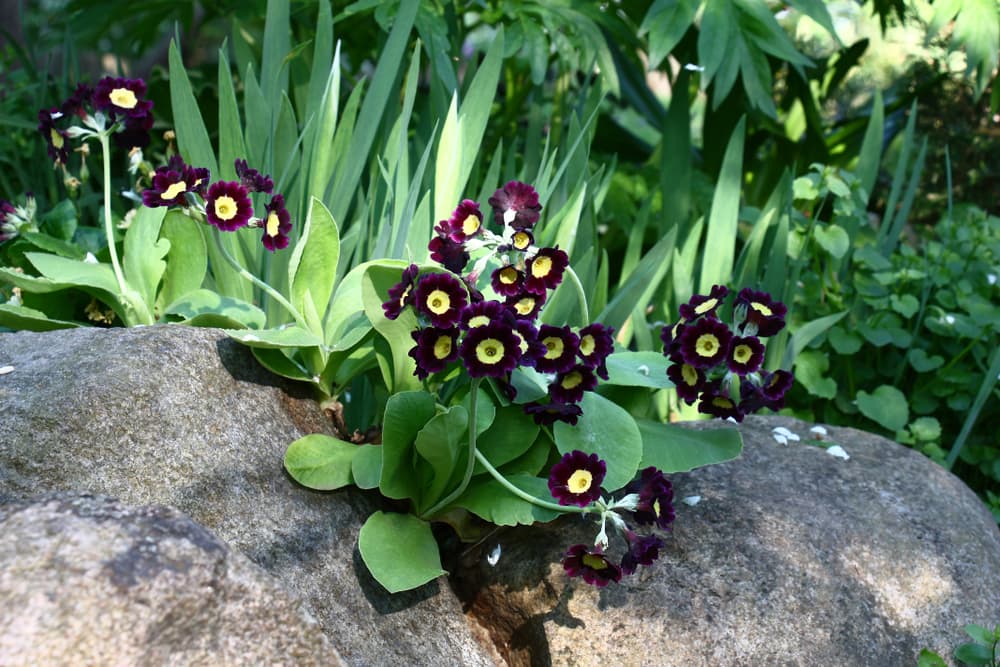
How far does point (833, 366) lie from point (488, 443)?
1.47 metres

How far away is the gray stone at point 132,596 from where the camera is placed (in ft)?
3.23

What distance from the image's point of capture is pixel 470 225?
5.34 feet

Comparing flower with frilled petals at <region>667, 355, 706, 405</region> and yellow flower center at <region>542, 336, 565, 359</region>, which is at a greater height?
yellow flower center at <region>542, 336, 565, 359</region>

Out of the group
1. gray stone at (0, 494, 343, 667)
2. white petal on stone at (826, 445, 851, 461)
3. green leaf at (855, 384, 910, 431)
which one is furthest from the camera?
green leaf at (855, 384, 910, 431)

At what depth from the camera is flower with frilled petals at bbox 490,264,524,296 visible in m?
1.56

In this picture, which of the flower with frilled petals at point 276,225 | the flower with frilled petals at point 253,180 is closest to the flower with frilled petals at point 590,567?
the flower with frilled petals at point 276,225

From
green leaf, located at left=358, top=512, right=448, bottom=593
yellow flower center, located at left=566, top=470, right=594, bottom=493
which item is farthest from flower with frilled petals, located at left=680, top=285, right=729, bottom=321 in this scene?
green leaf, located at left=358, top=512, right=448, bottom=593

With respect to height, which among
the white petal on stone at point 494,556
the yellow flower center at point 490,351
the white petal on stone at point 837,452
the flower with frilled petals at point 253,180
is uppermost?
the flower with frilled petals at point 253,180

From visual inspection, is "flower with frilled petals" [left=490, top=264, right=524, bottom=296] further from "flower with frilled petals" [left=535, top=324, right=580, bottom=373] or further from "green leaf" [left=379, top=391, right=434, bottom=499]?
"green leaf" [left=379, top=391, right=434, bottom=499]

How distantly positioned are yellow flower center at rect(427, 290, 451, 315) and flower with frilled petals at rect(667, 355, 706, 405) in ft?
1.50

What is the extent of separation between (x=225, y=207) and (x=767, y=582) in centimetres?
119

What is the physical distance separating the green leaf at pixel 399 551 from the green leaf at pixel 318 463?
0.32 feet

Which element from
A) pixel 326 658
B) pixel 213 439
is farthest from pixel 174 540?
pixel 213 439

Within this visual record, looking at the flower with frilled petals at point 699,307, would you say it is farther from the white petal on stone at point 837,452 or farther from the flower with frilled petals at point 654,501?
the white petal on stone at point 837,452
